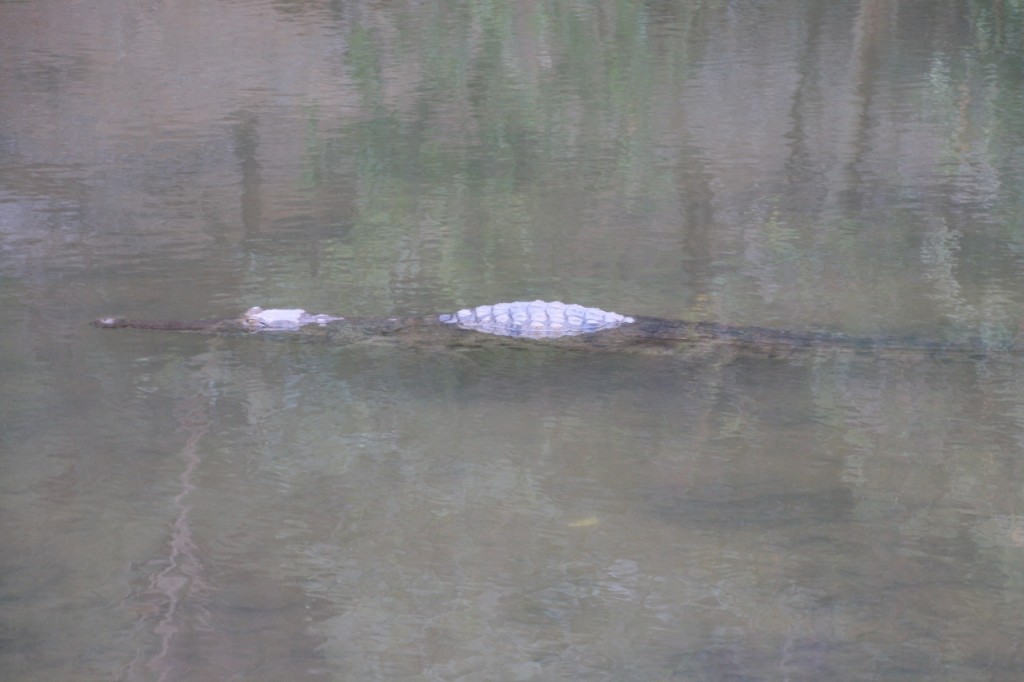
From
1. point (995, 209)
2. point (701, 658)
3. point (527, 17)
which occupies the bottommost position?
point (701, 658)

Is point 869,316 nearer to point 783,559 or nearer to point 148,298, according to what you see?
point 783,559

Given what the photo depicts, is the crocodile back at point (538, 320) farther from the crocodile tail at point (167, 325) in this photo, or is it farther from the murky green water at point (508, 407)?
the crocodile tail at point (167, 325)

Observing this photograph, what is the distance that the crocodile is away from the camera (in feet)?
12.2

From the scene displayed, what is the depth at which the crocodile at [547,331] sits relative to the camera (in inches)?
146

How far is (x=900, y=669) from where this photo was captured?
2.30m

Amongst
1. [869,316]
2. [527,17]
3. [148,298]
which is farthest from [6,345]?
[527,17]

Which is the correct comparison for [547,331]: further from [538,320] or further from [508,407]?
[508,407]

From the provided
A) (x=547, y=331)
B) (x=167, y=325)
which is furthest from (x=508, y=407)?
(x=167, y=325)

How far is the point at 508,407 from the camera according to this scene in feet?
11.0

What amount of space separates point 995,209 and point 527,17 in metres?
6.02

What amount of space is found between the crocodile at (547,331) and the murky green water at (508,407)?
3.1 inches

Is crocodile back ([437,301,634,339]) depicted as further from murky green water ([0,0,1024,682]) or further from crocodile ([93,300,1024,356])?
murky green water ([0,0,1024,682])

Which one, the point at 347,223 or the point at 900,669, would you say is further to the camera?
the point at 347,223

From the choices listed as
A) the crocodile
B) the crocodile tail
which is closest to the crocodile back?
the crocodile
